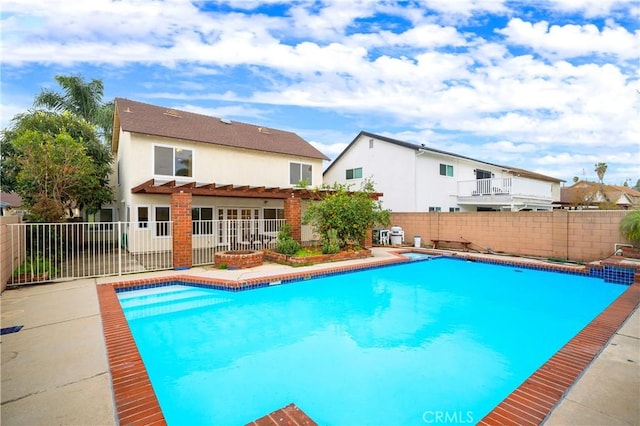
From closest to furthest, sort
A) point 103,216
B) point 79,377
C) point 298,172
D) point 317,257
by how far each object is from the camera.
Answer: point 79,377, point 317,257, point 298,172, point 103,216

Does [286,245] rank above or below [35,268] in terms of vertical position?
above

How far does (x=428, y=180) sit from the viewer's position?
19422 millimetres

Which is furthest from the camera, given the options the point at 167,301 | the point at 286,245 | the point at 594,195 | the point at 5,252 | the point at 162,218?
the point at 594,195

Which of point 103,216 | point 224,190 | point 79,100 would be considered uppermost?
point 79,100

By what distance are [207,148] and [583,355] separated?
1502cm

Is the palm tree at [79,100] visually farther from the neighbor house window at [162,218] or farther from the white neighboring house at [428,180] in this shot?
the white neighboring house at [428,180]

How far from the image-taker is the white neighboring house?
18797 millimetres

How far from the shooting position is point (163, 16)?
938cm

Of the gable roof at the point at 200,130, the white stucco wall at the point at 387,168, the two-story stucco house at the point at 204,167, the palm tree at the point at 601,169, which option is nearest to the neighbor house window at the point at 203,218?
the two-story stucco house at the point at 204,167

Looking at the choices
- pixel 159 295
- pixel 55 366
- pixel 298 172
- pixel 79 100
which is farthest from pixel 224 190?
pixel 79 100

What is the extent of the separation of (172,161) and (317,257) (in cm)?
824

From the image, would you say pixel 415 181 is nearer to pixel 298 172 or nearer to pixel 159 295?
pixel 298 172

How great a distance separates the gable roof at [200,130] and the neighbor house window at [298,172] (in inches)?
26.2

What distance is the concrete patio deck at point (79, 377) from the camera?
279cm
